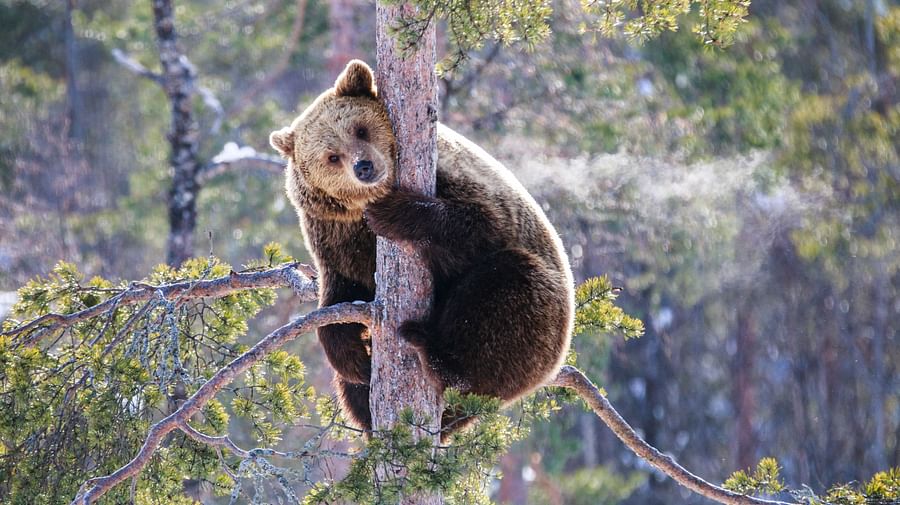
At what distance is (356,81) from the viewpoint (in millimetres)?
4605

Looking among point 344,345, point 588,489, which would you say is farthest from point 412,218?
point 588,489

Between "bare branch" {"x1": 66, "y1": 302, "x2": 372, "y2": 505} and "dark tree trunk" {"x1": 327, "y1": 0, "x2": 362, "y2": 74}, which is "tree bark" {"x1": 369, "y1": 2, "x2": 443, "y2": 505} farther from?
"dark tree trunk" {"x1": 327, "y1": 0, "x2": 362, "y2": 74}

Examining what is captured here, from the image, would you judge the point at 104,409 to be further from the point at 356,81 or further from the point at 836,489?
the point at 836,489

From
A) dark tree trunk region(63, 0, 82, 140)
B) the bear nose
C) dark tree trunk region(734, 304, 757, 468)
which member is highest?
dark tree trunk region(63, 0, 82, 140)

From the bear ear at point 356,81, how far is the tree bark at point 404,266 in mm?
140

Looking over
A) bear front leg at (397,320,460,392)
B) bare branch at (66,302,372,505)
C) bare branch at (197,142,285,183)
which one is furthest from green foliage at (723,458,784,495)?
bare branch at (197,142,285,183)

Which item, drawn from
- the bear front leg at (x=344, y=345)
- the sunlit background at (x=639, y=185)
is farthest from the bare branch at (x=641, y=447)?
the sunlit background at (x=639, y=185)

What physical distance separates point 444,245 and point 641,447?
1.30 meters

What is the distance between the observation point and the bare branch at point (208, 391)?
3795mm

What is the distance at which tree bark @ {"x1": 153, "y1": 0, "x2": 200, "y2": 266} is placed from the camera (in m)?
9.23

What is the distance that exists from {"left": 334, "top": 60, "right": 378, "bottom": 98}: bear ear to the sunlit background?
15.9 feet

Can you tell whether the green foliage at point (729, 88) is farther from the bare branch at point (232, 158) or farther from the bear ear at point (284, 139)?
the bear ear at point (284, 139)

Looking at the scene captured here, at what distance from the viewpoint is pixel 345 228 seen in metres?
4.86

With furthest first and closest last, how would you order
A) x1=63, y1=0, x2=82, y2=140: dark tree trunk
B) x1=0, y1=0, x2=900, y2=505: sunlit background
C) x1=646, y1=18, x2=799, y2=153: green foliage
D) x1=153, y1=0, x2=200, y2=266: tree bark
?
x1=63, y1=0, x2=82, y2=140: dark tree trunk → x1=646, y1=18, x2=799, y2=153: green foliage → x1=0, y1=0, x2=900, y2=505: sunlit background → x1=153, y1=0, x2=200, y2=266: tree bark
